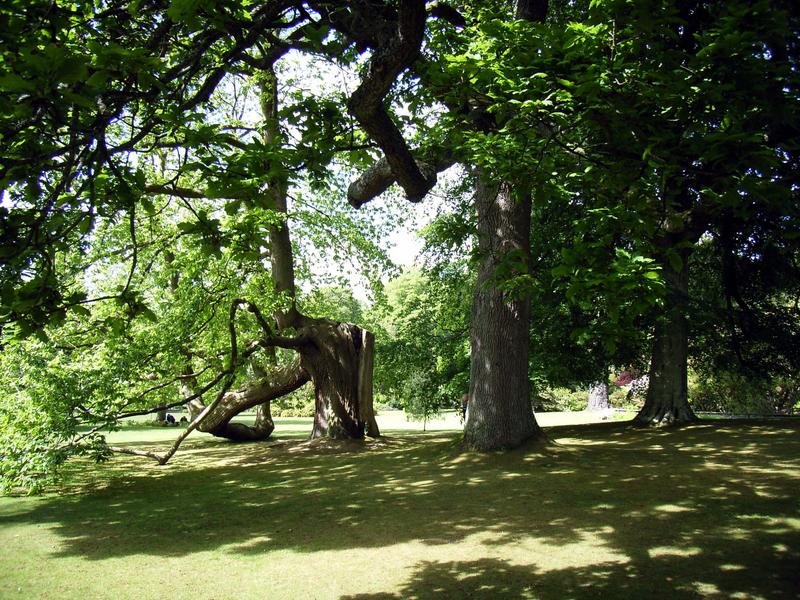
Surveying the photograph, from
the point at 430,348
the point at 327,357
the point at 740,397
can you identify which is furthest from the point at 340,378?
the point at 740,397

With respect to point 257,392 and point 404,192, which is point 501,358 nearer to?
point 404,192

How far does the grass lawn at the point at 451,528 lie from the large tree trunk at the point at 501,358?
0.50 metres

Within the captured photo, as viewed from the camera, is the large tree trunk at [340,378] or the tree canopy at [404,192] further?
the large tree trunk at [340,378]

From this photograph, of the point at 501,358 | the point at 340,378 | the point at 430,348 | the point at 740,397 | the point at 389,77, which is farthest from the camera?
the point at 740,397

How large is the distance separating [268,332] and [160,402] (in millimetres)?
2874

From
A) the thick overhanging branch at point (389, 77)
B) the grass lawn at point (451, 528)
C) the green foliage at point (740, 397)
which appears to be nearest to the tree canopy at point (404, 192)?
the thick overhanging branch at point (389, 77)

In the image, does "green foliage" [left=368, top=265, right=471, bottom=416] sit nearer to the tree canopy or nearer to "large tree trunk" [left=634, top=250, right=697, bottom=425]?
the tree canopy

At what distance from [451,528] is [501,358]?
397 centimetres

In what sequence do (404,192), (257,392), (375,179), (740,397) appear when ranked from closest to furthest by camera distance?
(375,179)
(404,192)
(257,392)
(740,397)

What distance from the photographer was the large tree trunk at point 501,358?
10086mm

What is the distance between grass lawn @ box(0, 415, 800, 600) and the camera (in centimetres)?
500

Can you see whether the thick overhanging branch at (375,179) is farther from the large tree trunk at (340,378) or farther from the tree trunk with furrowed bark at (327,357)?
the large tree trunk at (340,378)

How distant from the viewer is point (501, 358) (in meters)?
10.1

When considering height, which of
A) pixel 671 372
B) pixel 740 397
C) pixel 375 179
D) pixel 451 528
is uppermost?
pixel 375 179
